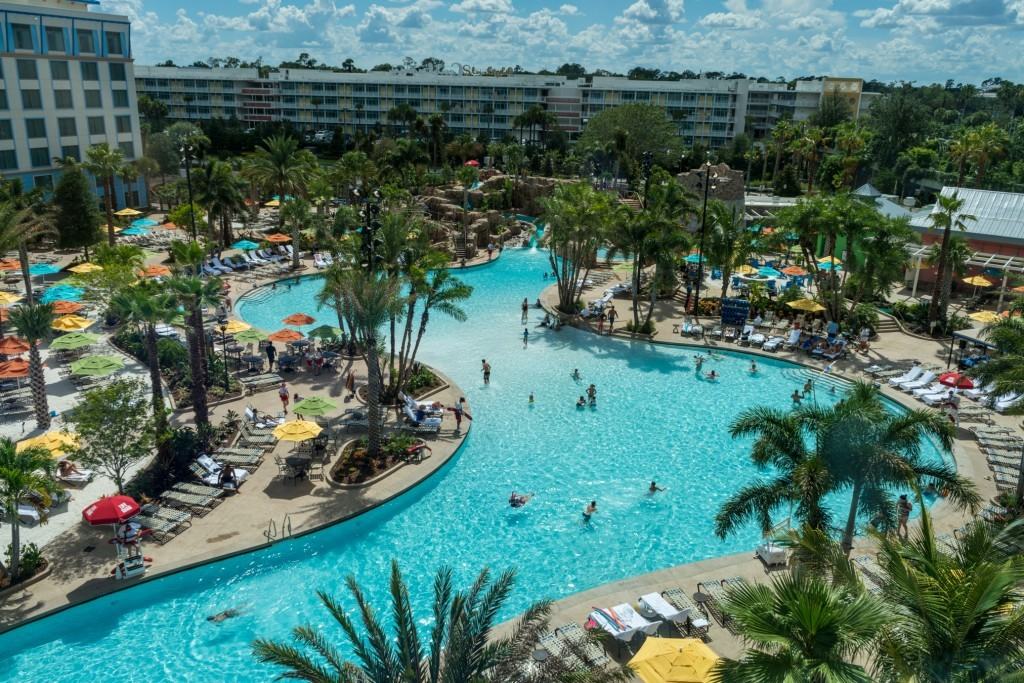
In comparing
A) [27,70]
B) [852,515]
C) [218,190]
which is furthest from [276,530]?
[27,70]

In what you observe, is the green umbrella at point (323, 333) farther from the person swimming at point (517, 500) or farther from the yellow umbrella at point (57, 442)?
the person swimming at point (517, 500)

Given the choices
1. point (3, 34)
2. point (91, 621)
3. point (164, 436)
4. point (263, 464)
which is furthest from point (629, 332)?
point (3, 34)

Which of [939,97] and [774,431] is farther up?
[939,97]

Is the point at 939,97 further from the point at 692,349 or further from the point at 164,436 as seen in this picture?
the point at 164,436

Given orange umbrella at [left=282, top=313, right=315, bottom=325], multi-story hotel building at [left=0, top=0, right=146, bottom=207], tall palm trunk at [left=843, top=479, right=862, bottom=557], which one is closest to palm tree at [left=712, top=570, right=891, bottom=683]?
tall palm trunk at [left=843, top=479, right=862, bottom=557]

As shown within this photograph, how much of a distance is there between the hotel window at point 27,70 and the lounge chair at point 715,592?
211 ft

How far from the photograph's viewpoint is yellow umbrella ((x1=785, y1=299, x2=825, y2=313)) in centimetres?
3925

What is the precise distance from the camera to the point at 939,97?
6186 inches

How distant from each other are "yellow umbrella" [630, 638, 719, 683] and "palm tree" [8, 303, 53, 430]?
23.0 meters

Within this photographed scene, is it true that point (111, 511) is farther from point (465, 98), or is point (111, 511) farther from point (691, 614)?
point (465, 98)

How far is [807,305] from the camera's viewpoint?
1554 inches

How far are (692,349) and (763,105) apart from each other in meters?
105

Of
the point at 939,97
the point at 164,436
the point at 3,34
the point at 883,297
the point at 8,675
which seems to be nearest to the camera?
the point at 8,675

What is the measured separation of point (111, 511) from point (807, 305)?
3349 centimetres
